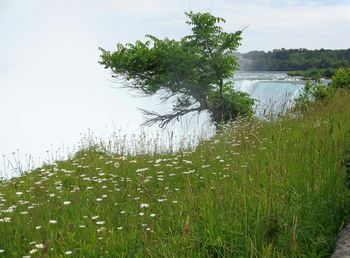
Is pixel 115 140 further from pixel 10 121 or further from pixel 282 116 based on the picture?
pixel 10 121

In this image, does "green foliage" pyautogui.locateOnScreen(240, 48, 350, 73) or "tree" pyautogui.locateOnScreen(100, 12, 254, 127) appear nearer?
"tree" pyautogui.locateOnScreen(100, 12, 254, 127)

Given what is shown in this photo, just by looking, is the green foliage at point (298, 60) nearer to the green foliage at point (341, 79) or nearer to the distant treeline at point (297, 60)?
the distant treeline at point (297, 60)

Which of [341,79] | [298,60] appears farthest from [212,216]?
[298,60]

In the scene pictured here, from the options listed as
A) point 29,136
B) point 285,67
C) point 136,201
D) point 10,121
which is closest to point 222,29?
point 136,201

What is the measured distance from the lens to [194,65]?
709 inches

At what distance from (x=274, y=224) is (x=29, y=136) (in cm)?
13664

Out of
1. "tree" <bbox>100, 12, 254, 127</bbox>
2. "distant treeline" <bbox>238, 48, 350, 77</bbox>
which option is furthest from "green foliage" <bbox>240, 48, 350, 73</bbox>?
"tree" <bbox>100, 12, 254, 127</bbox>

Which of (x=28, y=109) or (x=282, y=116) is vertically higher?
(x=282, y=116)

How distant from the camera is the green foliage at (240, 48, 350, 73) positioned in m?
44.3

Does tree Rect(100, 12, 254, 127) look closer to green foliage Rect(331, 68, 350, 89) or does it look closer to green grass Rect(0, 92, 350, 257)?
green foliage Rect(331, 68, 350, 89)

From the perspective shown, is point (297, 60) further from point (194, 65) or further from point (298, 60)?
point (194, 65)

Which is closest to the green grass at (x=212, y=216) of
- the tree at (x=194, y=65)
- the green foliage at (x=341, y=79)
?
the green foliage at (x=341, y=79)

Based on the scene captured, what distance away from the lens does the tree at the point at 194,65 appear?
18.0 metres

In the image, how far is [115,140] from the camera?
30.0 ft
